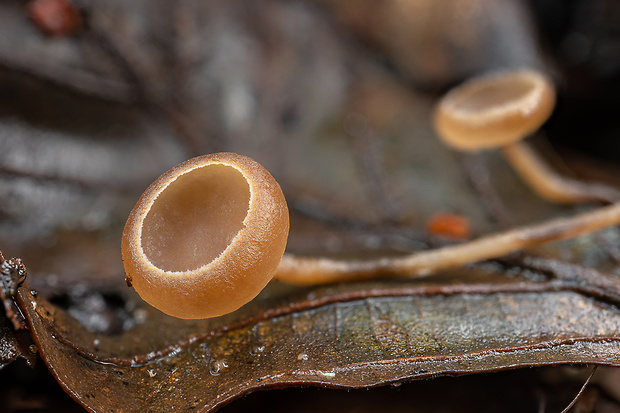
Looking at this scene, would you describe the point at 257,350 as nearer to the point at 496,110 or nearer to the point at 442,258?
the point at 442,258

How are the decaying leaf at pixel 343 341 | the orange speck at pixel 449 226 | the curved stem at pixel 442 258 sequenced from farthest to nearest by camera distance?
the orange speck at pixel 449 226, the curved stem at pixel 442 258, the decaying leaf at pixel 343 341

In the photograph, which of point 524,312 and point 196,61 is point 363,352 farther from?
point 196,61

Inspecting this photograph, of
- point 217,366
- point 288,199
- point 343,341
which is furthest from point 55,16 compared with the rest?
point 343,341

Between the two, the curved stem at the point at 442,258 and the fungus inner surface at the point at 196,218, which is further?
the curved stem at the point at 442,258

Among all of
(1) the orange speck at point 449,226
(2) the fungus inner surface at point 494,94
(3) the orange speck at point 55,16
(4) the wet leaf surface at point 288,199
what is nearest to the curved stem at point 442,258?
(4) the wet leaf surface at point 288,199

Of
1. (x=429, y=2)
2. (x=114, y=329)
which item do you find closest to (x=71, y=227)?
(x=114, y=329)

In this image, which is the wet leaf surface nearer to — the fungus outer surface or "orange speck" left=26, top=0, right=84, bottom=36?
"orange speck" left=26, top=0, right=84, bottom=36

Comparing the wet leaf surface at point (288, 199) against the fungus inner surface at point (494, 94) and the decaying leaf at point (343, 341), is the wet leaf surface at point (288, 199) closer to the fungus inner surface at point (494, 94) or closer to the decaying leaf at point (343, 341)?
the decaying leaf at point (343, 341)

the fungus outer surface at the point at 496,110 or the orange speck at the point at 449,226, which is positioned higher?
the fungus outer surface at the point at 496,110
